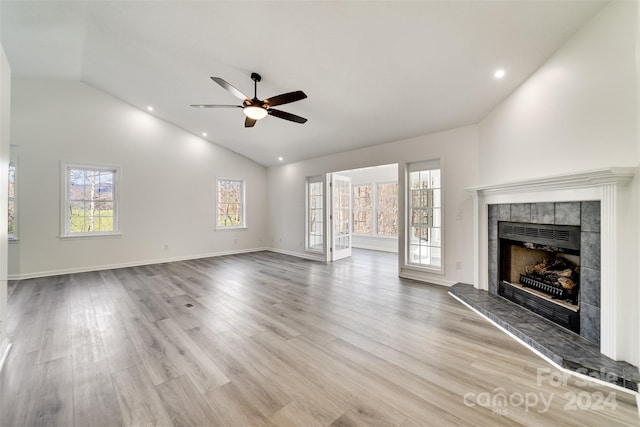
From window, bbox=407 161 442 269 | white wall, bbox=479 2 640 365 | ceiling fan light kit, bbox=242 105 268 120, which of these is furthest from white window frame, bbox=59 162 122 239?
white wall, bbox=479 2 640 365

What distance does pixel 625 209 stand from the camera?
1.97 m

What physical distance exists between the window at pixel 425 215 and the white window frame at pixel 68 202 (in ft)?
20.3

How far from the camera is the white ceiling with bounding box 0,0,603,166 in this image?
2.41 metres

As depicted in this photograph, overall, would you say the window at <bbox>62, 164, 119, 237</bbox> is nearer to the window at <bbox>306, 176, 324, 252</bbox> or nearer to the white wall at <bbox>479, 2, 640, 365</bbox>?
the window at <bbox>306, 176, 324, 252</bbox>

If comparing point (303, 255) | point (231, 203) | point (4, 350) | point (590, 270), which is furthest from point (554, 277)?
point (231, 203)

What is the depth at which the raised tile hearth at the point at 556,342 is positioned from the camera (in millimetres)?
1865

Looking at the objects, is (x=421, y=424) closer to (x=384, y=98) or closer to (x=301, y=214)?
(x=384, y=98)

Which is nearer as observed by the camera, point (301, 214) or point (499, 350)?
point (499, 350)

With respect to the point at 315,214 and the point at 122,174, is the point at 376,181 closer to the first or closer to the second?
the point at 315,214

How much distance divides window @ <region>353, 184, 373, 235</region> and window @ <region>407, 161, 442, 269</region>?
3.89 m

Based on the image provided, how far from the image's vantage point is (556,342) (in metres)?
2.24

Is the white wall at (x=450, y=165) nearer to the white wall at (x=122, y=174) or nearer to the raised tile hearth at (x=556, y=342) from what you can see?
the raised tile hearth at (x=556, y=342)

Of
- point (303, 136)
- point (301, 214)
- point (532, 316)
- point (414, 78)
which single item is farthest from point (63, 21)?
point (532, 316)

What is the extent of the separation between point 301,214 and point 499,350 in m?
5.26
